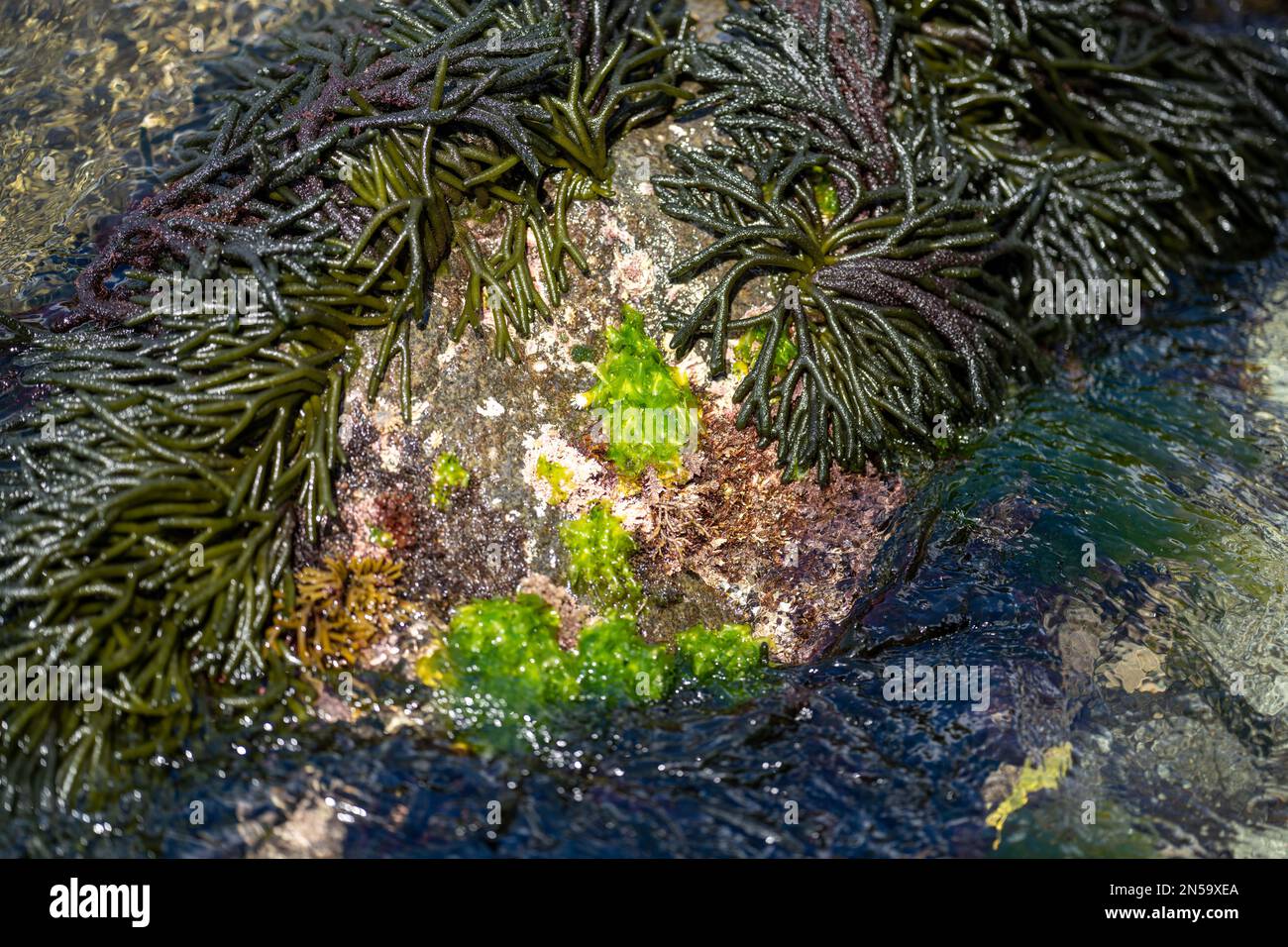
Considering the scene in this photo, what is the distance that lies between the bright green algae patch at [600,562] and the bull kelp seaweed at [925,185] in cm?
87

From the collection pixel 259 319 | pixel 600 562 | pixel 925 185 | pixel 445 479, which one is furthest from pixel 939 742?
pixel 259 319

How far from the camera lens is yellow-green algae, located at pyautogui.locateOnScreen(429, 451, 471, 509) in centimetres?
487

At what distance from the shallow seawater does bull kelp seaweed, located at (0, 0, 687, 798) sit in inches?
18.2

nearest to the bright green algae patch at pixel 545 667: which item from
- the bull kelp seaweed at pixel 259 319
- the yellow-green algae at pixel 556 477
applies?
the yellow-green algae at pixel 556 477

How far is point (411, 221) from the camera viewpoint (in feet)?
15.9

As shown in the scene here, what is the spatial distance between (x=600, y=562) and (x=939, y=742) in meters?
1.64

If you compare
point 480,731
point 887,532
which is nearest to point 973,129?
point 887,532

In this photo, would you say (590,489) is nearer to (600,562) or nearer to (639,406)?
(600,562)

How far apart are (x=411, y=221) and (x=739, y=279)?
1591 millimetres

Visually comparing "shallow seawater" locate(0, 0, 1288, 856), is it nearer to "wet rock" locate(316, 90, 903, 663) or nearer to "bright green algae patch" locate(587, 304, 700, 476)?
"wet rock" locate(316, 90, 903, 663)

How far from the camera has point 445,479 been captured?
4.87 metres

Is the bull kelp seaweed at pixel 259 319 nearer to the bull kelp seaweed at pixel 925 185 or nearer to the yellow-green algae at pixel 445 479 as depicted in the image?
the yellow-green algae at pixel 445 479

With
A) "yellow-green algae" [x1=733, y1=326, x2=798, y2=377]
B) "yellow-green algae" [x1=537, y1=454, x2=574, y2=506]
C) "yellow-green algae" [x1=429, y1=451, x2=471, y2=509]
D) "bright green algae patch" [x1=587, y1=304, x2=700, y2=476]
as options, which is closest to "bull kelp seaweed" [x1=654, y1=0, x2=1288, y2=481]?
"yellow-green algae" [x1=733, y1=326, x2=798, y2=377]
